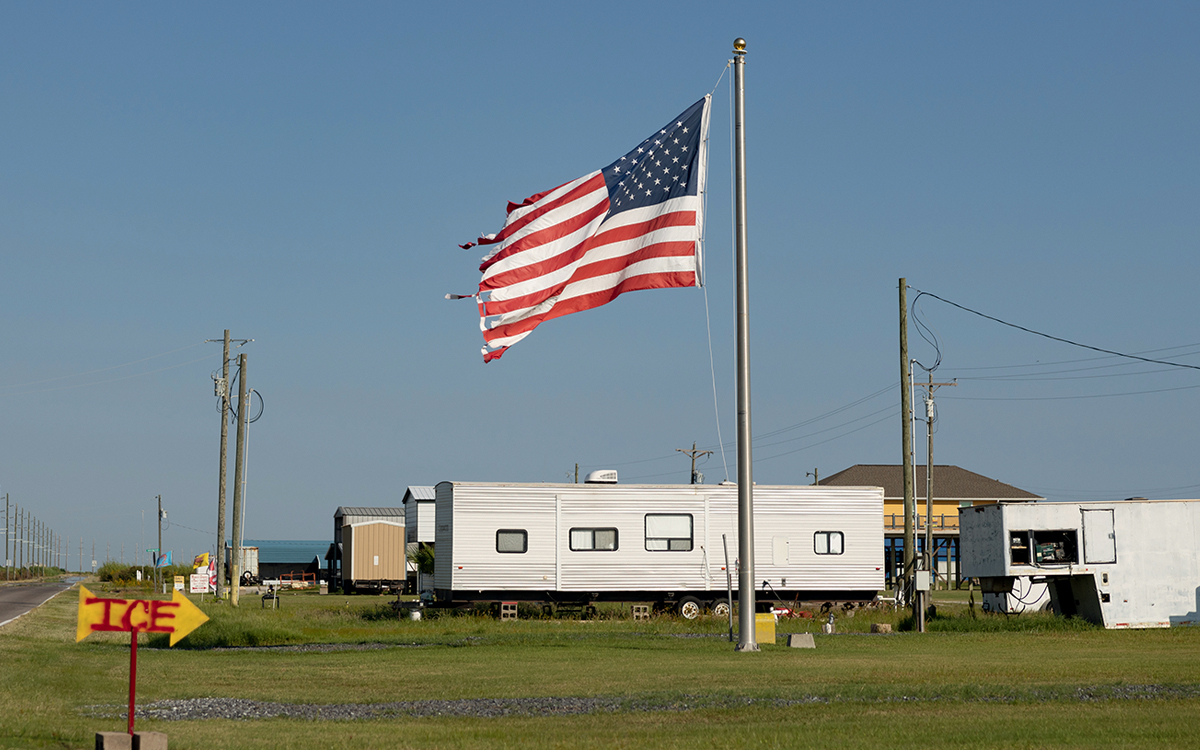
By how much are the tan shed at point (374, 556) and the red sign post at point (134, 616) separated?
47377 millimetres

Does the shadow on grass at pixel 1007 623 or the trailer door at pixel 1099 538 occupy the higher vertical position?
the trailer door at pixel 1099 538

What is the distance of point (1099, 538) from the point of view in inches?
1057

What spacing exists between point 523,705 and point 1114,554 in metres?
18.1

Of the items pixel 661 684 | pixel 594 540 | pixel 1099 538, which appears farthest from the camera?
pixel 594 540

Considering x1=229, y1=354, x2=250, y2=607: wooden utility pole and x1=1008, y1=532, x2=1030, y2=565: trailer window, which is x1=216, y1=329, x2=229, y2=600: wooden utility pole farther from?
x1=1008, y1=532, x2=1030, y2=565: trailer window

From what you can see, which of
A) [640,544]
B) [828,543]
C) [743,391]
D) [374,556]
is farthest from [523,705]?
[374,556]

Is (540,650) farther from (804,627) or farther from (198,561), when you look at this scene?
(198,561)

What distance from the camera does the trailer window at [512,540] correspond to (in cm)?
3156

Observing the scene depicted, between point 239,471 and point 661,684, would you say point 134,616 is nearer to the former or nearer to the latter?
point 661,684

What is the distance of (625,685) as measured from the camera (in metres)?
14.9

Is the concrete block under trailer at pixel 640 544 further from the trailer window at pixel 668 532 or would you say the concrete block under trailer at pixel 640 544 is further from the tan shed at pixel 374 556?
the tan shed at pixel 374 556

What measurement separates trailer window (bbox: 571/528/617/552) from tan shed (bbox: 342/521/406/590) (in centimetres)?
2596

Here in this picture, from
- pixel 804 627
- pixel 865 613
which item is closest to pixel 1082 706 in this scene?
pixel 804 627

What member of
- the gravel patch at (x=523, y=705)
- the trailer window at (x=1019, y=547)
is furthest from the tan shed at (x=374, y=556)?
the gravel patch at (x=523, y=705)
